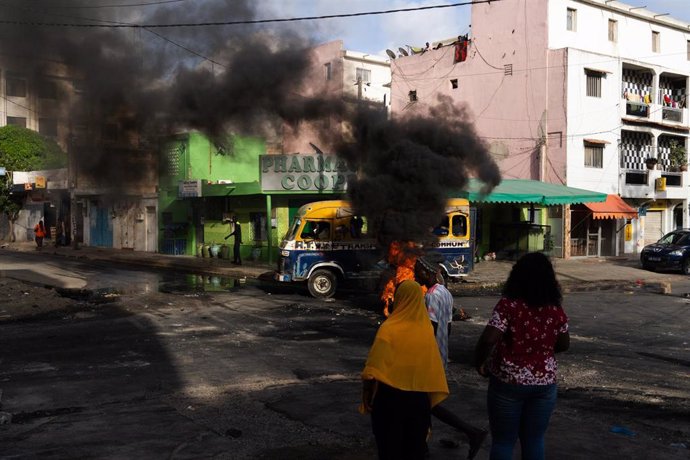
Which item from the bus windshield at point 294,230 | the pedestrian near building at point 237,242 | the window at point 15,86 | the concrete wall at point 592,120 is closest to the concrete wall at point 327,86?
the window at point 15,86

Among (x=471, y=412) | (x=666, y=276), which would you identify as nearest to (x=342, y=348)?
(x=471, y=412)

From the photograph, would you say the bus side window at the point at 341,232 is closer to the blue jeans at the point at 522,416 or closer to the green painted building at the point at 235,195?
the green painted building at the point at 235,195

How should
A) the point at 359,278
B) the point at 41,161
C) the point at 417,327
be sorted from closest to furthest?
1. the point at 417,327
2. the point at 359,278
3. the point at 41,161

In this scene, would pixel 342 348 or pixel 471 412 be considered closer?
pixel 471 412

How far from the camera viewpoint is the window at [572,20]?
30.3 m

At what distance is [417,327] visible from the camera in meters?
4.21

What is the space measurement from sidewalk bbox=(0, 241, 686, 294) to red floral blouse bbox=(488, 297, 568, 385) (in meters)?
14.3

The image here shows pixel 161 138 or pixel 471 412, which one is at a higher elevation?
pixel 161 138

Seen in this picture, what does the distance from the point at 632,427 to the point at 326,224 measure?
11344 mm

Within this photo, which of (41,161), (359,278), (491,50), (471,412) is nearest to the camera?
(471,412)

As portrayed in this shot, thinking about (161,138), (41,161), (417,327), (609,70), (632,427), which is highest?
(609,70)

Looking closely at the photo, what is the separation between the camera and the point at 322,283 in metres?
16.8

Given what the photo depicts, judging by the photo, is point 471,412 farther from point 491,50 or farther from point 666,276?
point 491,50

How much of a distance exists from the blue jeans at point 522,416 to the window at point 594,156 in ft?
91.7
